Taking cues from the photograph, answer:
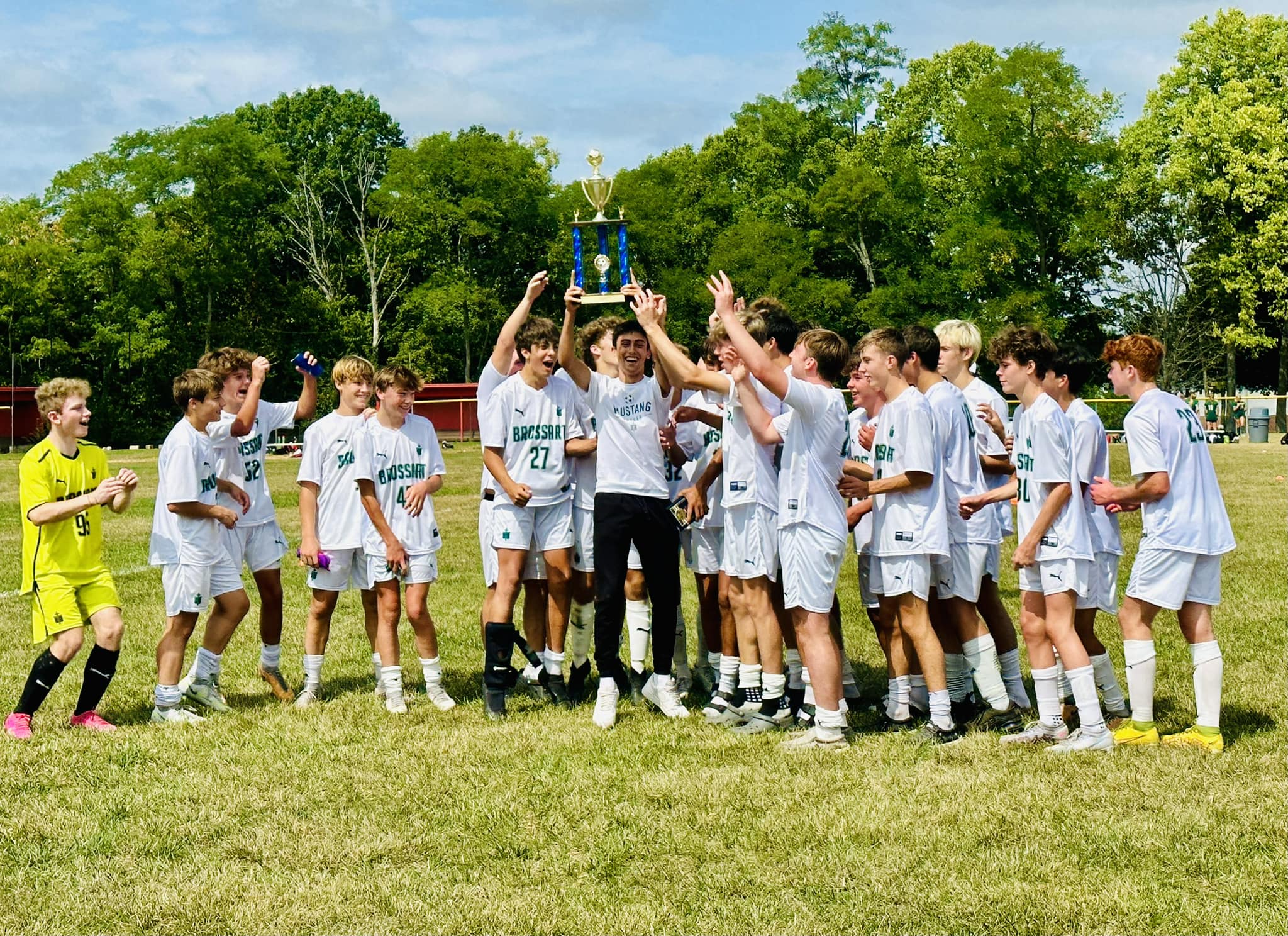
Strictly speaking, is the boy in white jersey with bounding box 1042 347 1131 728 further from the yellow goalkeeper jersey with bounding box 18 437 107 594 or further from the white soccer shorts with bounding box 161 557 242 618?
the yellow goalkeeper jersey with bounding box 18 437 107 594

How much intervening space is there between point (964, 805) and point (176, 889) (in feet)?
11.0

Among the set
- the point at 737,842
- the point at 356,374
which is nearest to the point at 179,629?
the point at 356,374

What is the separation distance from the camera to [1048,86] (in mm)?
46781

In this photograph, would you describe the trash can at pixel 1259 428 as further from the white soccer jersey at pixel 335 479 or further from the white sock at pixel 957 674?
the white soccer jersey at pixel 335 479

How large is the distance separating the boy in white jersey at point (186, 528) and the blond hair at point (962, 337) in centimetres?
448

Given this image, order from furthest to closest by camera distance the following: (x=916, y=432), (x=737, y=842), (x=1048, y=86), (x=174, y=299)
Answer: (x=174, y=299)
(x=1048, y=86)
(x=916, y=432)
(x=737, y=842)

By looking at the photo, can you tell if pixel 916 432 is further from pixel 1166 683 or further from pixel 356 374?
pixel 356 374

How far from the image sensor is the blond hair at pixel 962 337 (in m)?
7.89

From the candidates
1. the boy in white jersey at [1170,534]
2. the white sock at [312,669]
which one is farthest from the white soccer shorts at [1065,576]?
the white sock at [312,669]

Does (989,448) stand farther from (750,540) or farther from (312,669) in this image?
(312,669)

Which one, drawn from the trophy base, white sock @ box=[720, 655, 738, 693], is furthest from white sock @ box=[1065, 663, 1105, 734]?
the trophy base

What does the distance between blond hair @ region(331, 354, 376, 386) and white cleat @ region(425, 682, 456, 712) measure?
6.60 feet

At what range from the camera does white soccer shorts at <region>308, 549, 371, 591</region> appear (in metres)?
8.12

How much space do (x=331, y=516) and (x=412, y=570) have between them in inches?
26.3
